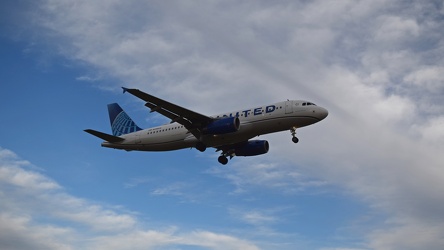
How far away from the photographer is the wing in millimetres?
41125

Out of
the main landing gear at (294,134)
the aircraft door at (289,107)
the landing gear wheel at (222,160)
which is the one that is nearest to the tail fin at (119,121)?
the landing gear wheel at (222,160)

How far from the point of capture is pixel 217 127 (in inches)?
1687

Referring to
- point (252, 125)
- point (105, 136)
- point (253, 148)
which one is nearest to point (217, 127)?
point (252, 125)

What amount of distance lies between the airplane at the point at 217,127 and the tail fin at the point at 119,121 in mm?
2711

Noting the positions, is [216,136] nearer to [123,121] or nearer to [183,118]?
[183,118]

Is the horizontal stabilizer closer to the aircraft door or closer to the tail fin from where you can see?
the tail fin

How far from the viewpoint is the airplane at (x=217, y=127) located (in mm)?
41812

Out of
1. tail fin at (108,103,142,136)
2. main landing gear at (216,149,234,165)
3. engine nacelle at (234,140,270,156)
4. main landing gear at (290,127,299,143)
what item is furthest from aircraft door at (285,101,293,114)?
tail fin at (108,103,142,136)

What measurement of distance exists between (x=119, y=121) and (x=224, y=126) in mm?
17945

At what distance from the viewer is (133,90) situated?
38625mm

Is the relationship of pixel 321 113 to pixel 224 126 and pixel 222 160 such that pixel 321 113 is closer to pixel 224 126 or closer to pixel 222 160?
pixel 224 126

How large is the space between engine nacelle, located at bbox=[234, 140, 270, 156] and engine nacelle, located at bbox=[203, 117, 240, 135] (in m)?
7.52

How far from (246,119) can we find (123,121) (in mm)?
17708

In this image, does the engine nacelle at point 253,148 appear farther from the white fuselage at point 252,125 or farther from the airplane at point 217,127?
the white fuselage at point 252,125
